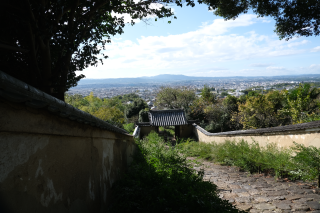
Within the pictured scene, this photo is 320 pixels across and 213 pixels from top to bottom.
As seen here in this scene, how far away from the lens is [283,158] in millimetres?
4977

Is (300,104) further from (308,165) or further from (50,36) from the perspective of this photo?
(50,36)

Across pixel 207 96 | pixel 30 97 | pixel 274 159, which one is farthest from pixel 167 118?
pixel 30 97

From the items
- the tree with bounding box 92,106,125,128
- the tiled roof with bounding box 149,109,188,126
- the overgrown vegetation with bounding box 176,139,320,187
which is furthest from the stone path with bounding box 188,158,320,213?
the tree with bounding box 92,106,125,128

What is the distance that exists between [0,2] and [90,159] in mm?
2794

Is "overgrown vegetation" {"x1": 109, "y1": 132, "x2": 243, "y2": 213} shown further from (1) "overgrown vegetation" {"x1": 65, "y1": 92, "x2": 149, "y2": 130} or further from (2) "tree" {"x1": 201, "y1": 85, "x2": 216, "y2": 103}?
(2) "tree" {"x1": 201, "y1": 85, "x2": 216, "y2": 103}

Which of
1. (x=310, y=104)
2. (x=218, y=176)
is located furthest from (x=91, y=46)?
(x=310, y=104)

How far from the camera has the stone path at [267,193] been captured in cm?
364

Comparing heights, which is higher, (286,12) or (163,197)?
(286,12)

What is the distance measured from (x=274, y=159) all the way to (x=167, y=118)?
1285 cm

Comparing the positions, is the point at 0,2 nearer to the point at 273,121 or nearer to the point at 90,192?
the point at 90,192

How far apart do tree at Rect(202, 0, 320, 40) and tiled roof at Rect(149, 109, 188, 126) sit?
35.2ft

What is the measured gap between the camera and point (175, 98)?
109 ft

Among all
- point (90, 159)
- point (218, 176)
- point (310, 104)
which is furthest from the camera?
point (310, 104)

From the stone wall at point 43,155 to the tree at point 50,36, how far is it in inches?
58.4
